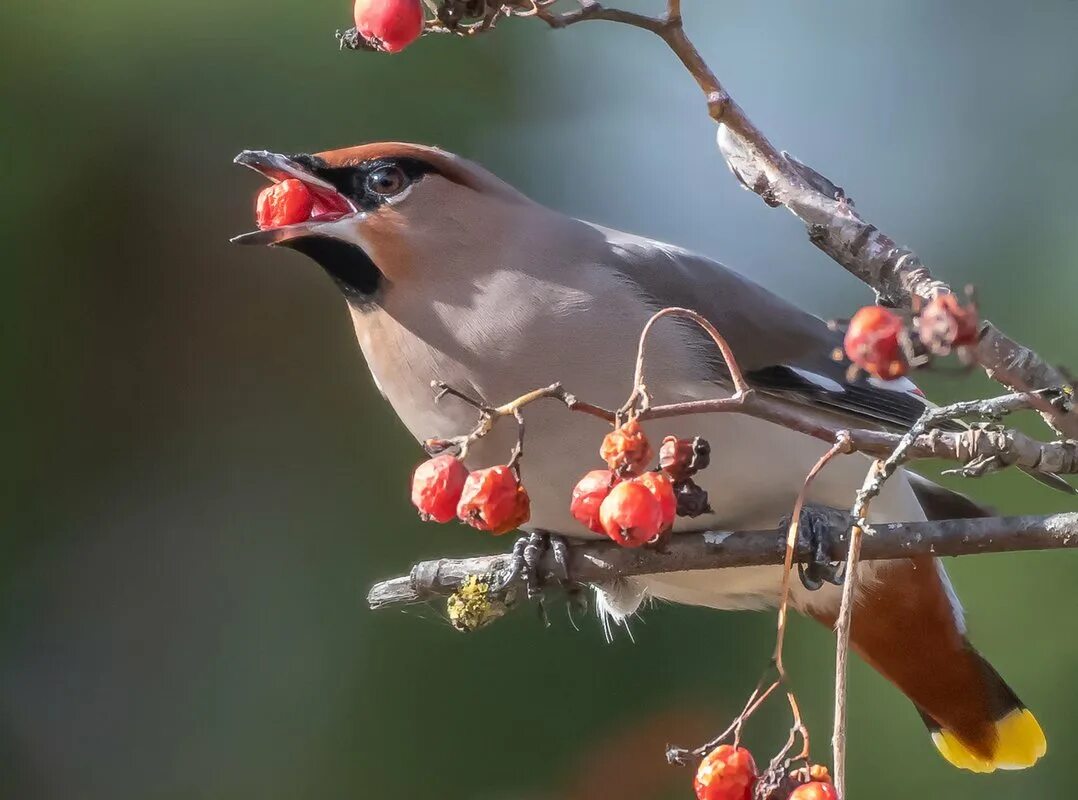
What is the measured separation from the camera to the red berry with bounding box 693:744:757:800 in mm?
1249

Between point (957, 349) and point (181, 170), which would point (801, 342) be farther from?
point (181, 170)

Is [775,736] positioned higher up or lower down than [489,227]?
lower down

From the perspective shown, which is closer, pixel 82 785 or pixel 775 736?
pixel 775 736

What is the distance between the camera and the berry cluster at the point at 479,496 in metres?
1.32

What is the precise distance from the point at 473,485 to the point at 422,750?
2113 millimetres

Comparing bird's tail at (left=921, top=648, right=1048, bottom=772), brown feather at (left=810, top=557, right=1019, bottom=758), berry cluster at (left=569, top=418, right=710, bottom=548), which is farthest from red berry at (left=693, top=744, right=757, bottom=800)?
bird's tail at (left=921, top=648, right=1048, bottom=772)

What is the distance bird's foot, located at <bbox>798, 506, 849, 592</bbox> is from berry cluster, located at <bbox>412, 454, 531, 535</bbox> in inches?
21.3

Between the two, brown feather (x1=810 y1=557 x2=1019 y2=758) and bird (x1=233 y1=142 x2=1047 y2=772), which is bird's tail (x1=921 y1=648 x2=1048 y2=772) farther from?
bird (x1=233 y1=142 x2=1047 y2=772)

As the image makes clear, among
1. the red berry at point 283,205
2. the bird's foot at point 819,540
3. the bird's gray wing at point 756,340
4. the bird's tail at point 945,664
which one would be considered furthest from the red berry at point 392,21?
the bird's tail at point 945,664

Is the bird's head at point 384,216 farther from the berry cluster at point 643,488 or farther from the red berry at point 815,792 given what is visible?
the red berry at point 815,792

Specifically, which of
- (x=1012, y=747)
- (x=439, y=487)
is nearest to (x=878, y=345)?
(x=439, y=487)

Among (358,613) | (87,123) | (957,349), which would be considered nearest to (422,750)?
(358,613)

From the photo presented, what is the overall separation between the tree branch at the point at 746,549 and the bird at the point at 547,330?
0.19m

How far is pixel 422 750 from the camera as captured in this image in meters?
3.32
